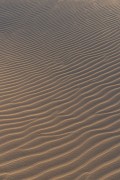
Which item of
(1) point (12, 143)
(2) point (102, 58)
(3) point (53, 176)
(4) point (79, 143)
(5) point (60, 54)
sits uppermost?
(5) point (60, 54)

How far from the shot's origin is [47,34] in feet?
28.6

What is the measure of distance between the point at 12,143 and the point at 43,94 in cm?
156

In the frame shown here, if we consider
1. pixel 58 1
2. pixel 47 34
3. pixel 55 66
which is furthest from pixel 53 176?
pixel 58 1

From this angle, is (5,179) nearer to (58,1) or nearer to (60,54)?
(60,54)

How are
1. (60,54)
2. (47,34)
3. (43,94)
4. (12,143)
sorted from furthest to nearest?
(47,34) < (60,54) < (43,94) < (12,143)

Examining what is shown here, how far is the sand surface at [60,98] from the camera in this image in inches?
148

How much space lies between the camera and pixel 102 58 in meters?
6.86

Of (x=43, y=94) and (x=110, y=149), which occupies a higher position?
(x=43, y=94)

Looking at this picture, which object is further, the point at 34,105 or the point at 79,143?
the point at 34,105

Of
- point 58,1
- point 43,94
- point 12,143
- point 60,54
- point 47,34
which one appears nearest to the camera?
point 12,143

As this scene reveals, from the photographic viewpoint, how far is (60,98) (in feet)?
17.5

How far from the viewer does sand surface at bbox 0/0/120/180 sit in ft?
12.3

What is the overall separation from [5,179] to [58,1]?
10.1 metres

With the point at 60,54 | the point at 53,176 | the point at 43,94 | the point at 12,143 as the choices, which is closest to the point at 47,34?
the point at 60,54
